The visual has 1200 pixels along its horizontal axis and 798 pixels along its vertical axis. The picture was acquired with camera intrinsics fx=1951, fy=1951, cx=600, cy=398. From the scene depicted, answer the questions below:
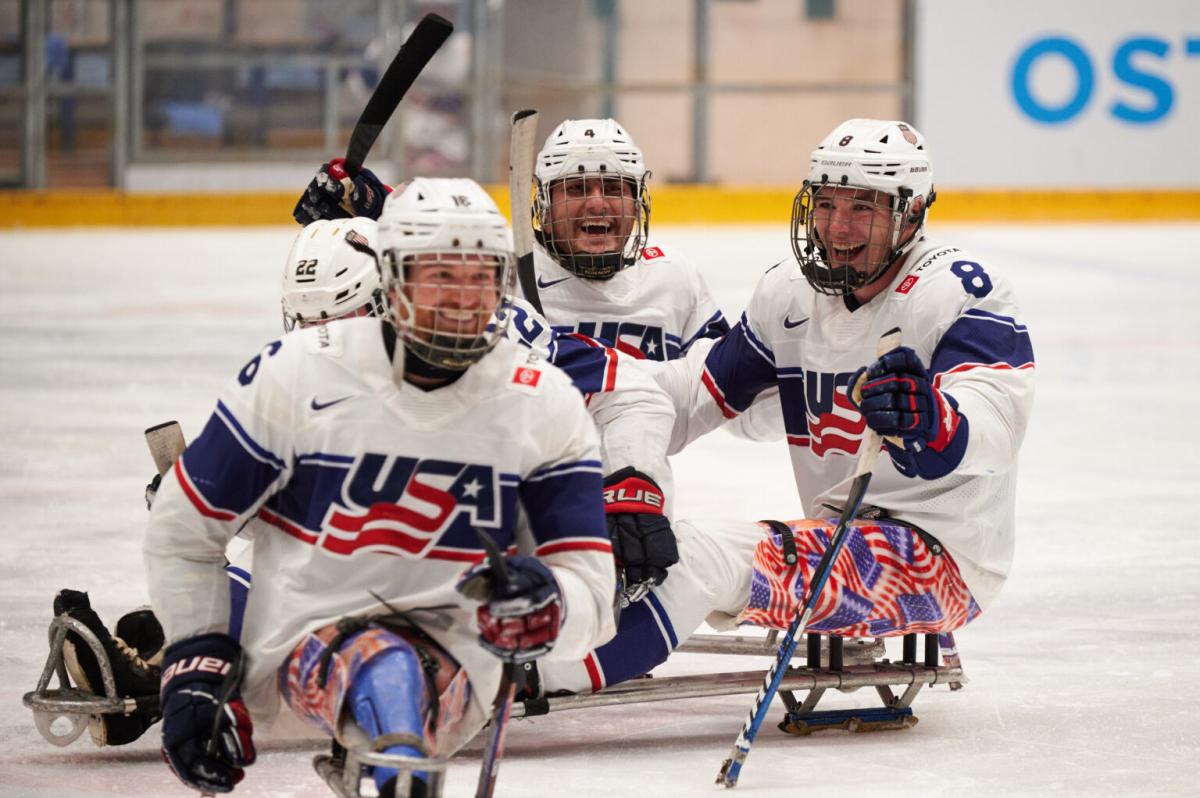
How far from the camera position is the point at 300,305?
283cm

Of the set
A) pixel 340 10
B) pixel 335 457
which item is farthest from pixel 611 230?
pixel 340 10

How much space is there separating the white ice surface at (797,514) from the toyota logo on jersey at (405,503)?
1.80 feet

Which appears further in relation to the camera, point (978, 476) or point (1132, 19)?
point (1132, 19)

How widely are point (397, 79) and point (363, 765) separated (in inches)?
60.0

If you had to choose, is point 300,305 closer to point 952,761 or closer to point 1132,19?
point 952,761

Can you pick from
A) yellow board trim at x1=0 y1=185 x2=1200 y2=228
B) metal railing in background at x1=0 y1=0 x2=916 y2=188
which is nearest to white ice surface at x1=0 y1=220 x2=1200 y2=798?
yellow board trim at x1=0 y1=185 x2=1200 y2=228

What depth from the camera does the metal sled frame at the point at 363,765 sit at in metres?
1.96

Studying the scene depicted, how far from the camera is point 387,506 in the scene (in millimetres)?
2146

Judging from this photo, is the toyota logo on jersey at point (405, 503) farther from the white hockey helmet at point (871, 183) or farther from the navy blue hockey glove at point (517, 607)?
the white hockey helmet at point (871, 183)

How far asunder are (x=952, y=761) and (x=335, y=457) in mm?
1120

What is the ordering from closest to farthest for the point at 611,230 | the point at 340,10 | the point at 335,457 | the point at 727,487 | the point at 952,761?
the point at 335,457 < the point at 952,761 < the point at 611,230 < the point at 727,487 < the point at 340,10

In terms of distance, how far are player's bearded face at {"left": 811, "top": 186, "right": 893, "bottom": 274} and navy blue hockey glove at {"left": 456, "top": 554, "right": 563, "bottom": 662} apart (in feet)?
3.37

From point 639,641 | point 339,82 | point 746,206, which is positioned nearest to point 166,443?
point 639,641

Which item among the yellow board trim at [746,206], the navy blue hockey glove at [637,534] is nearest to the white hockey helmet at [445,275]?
the navy blue hockey glove at [637,534]
